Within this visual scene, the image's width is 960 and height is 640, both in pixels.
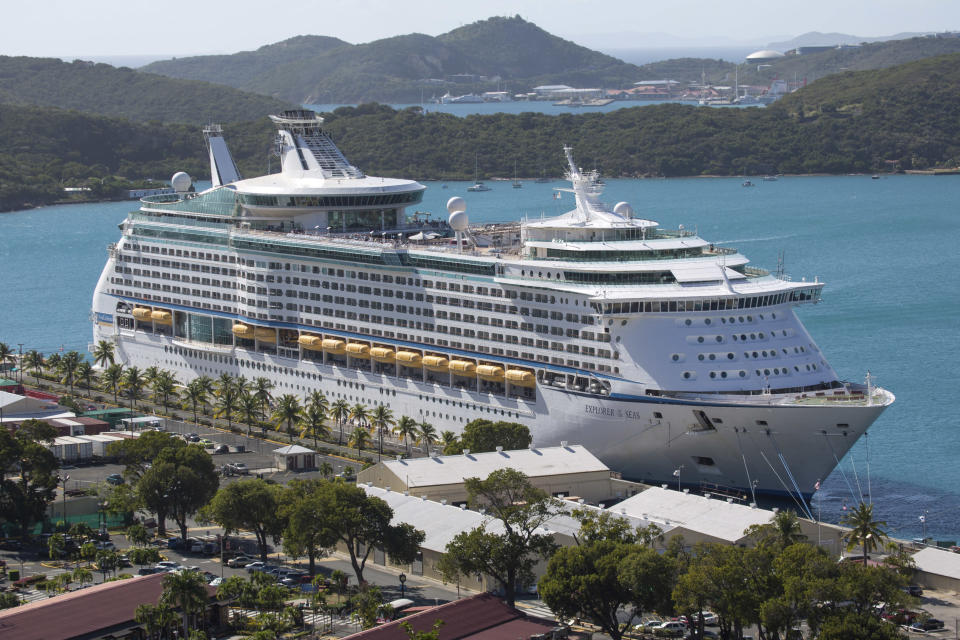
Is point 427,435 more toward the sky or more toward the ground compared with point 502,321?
more toward the ground

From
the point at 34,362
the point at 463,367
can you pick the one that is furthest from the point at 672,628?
the point at 34,362

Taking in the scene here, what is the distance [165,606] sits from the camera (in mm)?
37938

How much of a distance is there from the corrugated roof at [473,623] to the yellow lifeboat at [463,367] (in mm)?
18786

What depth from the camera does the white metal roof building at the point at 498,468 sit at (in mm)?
50188

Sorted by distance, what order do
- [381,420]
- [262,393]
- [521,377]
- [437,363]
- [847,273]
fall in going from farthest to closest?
[847,273]
[262,393]
[381,420]
[437,363]
[521,377]

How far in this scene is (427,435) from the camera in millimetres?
57281

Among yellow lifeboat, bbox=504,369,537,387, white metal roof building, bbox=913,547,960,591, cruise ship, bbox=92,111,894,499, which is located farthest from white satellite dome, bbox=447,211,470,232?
white metal roof building, bbox=913,547,960,591

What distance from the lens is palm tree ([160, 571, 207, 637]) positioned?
3806 cm

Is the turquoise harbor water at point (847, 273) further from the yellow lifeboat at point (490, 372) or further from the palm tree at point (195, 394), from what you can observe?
the palm tree at point (195, 394)

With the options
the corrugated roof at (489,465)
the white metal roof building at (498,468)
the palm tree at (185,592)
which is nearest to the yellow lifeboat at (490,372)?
the corrugated roof at (489,465)

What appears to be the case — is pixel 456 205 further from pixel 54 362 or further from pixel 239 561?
pixel 54 362

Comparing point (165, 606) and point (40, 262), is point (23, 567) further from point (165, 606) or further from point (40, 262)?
point (40, 262)

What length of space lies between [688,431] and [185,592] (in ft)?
68.5

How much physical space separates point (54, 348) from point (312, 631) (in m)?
55.2
